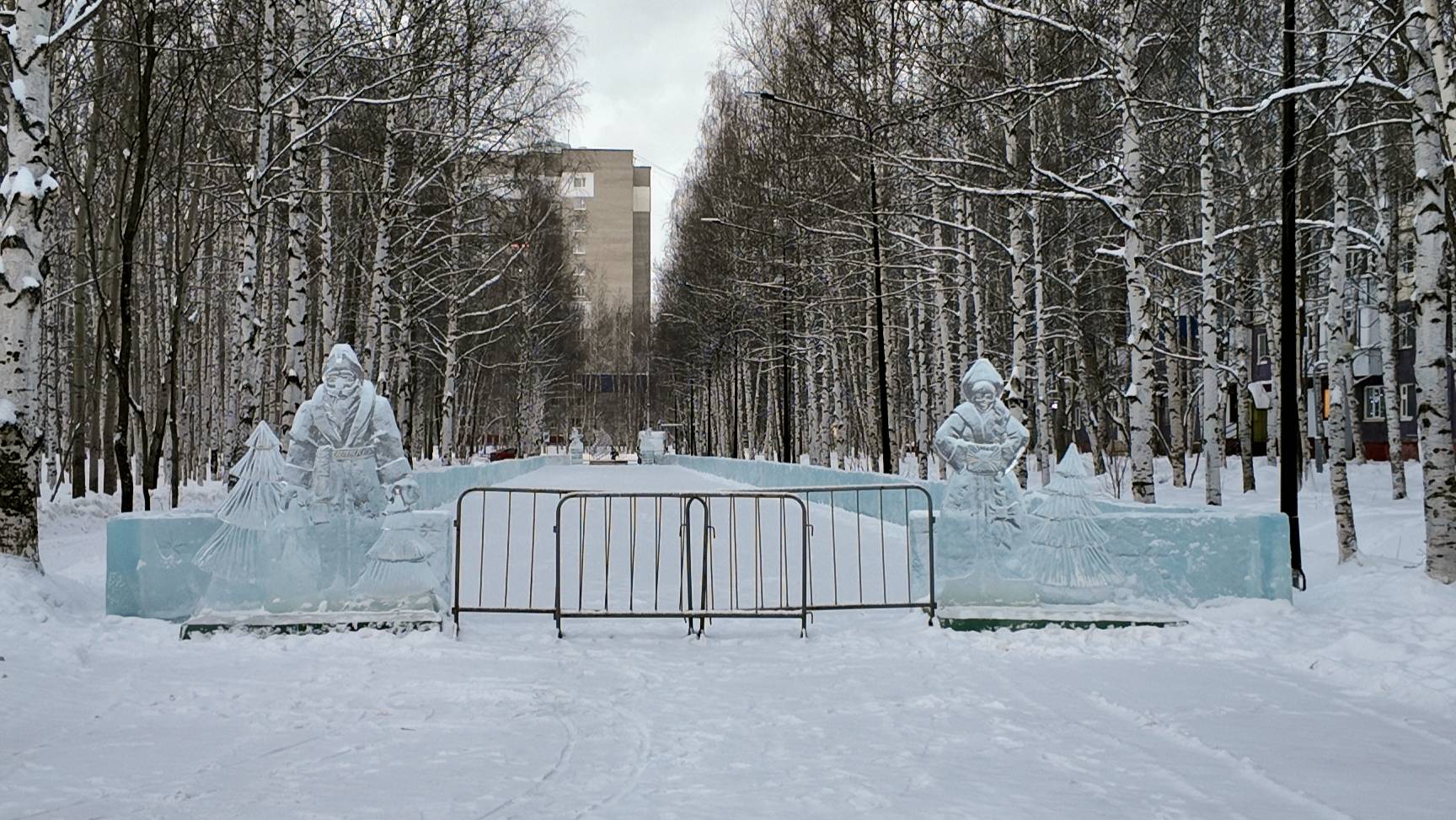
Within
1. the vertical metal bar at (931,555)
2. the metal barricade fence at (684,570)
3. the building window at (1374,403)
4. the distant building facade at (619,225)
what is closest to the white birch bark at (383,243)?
the metal barricade fence at (684,570)

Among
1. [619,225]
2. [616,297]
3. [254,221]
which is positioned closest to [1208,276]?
[254,221]

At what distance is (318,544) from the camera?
9156 mm

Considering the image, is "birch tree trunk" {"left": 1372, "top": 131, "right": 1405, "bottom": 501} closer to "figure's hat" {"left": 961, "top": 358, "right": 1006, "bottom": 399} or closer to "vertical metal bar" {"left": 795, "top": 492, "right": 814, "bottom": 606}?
"figure's hat" {"left": 961, "top": 358, "right": 1006, "bottom": 399}

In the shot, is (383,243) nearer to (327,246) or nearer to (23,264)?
(327,246)

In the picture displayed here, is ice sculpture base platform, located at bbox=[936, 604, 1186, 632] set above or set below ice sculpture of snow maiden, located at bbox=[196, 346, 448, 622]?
below

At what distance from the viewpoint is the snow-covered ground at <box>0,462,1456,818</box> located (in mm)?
4832

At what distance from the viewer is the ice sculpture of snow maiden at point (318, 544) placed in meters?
9.04

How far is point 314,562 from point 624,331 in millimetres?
82492

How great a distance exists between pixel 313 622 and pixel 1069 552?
6.39 meters

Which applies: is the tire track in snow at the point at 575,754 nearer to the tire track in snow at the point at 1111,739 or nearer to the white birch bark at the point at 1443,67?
the tire track in snow at the point at 1111,739

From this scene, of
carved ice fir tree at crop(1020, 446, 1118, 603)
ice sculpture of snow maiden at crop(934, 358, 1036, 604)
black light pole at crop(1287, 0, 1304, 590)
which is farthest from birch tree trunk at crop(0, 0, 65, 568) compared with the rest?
black light pole at crop(1287, 0, 1304, 590)

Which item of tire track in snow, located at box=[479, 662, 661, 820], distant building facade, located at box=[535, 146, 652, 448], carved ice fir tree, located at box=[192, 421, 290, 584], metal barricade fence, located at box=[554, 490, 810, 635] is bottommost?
tire track in snow, located at box=[479, 662, 661, 820]

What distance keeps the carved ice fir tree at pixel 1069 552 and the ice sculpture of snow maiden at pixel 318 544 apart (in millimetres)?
5082

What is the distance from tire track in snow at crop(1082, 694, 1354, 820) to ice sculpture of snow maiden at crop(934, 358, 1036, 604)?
2509 mm
